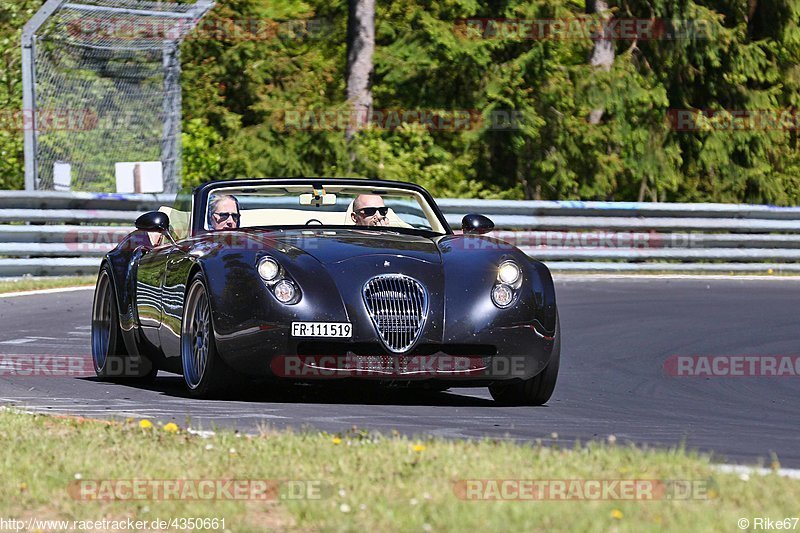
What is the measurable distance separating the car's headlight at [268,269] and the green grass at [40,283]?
341 inches

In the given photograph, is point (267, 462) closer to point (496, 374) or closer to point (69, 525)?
point (69, 525)

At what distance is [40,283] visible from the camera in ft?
57.1

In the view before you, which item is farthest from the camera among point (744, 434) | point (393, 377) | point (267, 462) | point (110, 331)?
point (110, 331)

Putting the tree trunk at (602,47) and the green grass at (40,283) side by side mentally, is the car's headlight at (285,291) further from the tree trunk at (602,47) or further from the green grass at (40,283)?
the tree trunk at (602,47)

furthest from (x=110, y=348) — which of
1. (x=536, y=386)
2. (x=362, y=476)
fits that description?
(x=362, y=476)

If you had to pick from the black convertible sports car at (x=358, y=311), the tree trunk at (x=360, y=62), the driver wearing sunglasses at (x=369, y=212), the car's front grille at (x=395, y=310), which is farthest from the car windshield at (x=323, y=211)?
the tree trunk at (x=360, y=62)

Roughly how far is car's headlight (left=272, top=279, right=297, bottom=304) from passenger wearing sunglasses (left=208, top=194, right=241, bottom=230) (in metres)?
1.43

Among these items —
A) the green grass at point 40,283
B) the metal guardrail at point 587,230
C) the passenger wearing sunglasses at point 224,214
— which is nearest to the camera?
the passenger wearing sunglasses at point 224,214

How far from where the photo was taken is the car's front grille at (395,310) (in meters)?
8.27

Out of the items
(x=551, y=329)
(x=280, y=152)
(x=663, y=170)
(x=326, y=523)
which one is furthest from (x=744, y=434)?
(x=663, y=170)

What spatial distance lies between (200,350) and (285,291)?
2.41 feet

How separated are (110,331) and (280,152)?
17.2m

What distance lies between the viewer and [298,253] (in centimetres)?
859

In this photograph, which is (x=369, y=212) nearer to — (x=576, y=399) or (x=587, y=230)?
(x=576, y=399)
